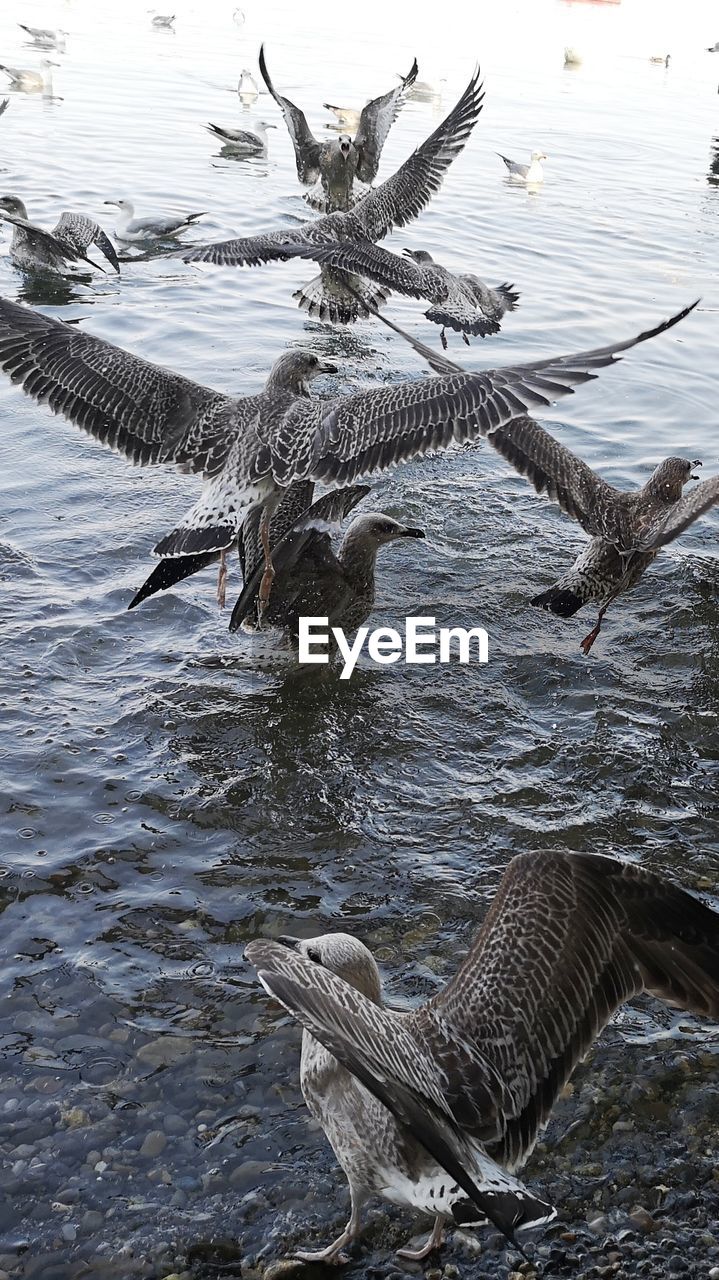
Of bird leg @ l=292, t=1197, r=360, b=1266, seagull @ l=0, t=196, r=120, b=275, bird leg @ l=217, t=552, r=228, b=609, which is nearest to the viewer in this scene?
bird leg @ l=292, t=1197, r=360, b=1266

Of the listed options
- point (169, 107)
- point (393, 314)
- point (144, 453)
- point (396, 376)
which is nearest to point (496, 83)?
point (169, 107)

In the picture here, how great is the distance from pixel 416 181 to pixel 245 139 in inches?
296

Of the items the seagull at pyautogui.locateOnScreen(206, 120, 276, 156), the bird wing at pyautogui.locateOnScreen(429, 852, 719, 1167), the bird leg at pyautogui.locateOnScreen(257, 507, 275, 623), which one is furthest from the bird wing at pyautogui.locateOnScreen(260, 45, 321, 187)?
the bird wing at pyautogui.locateOnScreen(429, 852, 719, 1167)

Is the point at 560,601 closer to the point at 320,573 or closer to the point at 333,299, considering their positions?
the point at 320,573

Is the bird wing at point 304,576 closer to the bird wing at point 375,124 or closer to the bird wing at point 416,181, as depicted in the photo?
the bird wing at point 416,181

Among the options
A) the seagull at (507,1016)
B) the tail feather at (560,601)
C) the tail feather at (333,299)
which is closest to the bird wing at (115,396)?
the tail feather at (560,601)

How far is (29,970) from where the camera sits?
4141mm

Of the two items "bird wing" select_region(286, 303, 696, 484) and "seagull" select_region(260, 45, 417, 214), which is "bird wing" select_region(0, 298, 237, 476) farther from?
"seagull" select_region(260, 45, 417, 214)

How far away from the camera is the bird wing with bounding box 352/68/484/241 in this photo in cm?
1059

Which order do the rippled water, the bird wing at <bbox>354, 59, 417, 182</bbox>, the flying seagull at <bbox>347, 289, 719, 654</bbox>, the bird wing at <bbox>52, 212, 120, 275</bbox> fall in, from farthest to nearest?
the bird wing at <bbox>52, 212, 120, 275</bbox>, the bird wing at <bbox>354, 59, 417, 182</bbox>, the flying seagull at <bbox>347, 289, 719, 654</bbox>, the rippled water

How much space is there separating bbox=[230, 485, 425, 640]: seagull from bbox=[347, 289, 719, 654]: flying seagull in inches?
36.5

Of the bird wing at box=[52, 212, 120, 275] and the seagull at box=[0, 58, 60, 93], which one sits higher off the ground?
the seagull at box=[0, 58, 60, 93]

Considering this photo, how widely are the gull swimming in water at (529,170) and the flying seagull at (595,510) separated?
38.3ft

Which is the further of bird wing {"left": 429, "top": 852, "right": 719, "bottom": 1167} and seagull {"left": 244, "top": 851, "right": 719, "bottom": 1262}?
bird wing {"left": 429, "top": 852, "right": 719, "bottom": 1167}
